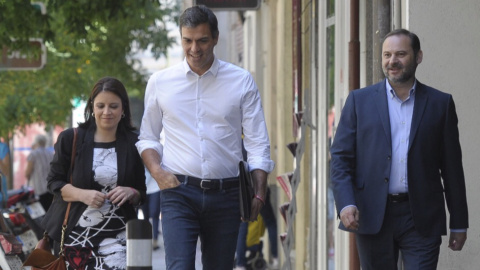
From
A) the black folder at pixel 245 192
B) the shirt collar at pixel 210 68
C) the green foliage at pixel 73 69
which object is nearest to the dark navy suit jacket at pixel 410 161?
Result: the black folder at pixel 245 192

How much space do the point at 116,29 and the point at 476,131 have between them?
21.1 m

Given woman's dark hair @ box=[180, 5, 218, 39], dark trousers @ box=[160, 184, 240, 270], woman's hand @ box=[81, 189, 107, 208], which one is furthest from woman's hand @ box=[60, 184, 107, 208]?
woman's dark hair @ box=[180, 5, 218, 39]

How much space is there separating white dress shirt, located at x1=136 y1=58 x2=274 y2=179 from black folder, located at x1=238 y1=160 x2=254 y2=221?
146 millimetres

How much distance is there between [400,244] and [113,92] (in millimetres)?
1957

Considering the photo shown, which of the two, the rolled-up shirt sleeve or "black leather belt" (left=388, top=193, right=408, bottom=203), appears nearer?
"black leather belt" (left=388, top=193, right=408, bottom=203)

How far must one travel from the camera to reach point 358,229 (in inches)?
247

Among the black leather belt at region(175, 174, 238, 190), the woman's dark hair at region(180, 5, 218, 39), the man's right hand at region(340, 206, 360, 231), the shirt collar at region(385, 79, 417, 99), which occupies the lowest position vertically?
the man's right hand at region(340, 206, 360, 231)

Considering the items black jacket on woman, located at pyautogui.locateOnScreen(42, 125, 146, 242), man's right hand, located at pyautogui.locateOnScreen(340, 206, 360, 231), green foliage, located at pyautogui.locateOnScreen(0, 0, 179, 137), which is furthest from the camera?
green foliage, located at pyautogui.locateOnScreen(0, 0, 179, 137)

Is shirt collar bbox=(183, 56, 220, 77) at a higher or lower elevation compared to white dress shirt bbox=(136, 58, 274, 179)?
higher

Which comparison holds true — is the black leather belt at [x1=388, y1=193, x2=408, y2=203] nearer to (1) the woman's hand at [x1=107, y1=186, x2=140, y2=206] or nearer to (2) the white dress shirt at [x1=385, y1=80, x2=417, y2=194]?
(2) the white dress shirt at [x1=385, y1=80, x2=417, y2=194]

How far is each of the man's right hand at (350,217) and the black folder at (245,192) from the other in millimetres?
474

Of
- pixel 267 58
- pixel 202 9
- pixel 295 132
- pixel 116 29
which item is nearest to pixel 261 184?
pixel 202 9

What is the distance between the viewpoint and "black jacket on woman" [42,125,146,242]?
7098 millimetres

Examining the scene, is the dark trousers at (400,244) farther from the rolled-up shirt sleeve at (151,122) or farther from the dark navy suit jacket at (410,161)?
the rolled-up shirt sleeve at (151,122)
